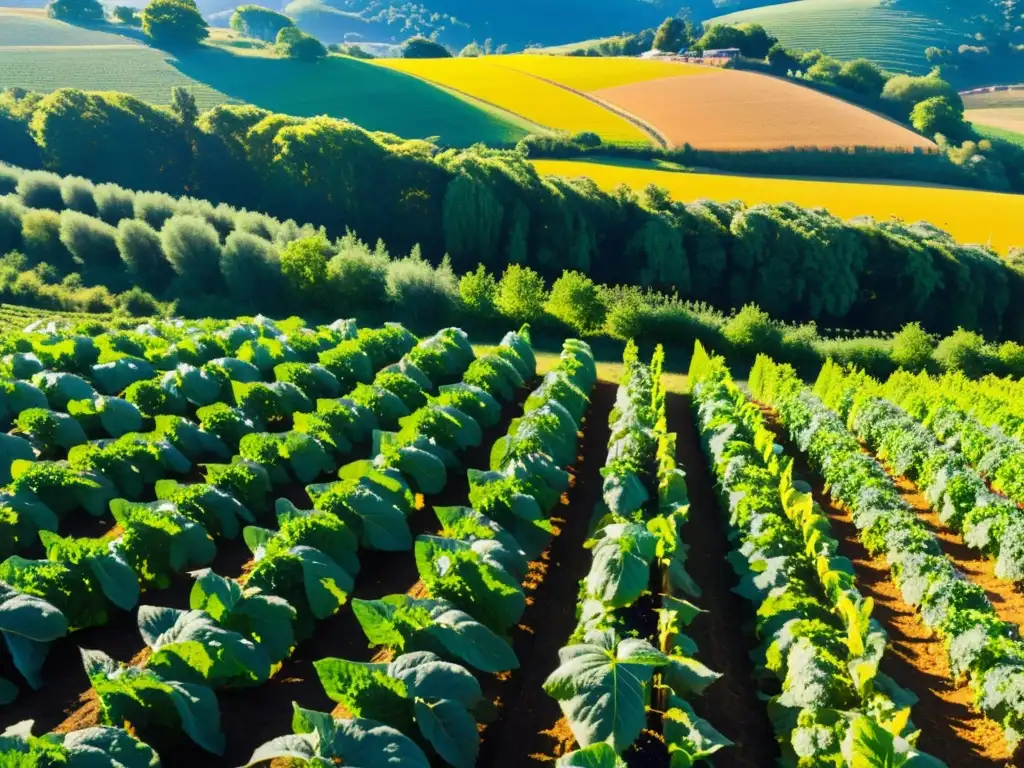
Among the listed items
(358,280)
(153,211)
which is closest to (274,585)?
(358,280)

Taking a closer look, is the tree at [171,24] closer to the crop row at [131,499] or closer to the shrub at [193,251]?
the shrub at [193,251]

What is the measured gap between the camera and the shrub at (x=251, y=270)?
25.2 metres

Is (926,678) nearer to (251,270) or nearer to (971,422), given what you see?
(971,422)

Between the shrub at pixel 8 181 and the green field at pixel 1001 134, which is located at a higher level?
the green field at pixel 1001 134

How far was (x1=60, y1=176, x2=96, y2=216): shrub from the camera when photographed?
30016mm

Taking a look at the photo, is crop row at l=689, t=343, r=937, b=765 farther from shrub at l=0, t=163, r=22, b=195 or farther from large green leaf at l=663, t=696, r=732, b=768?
shrub at l=0, t=163, r=22, b=195

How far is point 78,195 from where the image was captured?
30.2m

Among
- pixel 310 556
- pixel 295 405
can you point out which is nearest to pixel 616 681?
pixel 310 556

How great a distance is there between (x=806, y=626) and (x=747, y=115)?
53.6m

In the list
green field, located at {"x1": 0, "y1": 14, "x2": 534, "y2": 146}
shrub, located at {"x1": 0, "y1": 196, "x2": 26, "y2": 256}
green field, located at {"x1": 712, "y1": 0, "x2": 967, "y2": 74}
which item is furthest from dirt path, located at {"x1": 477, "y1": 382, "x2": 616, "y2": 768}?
green field, located at {"x1": 712, "y1": 0, "x2": 967, "y2": 74}

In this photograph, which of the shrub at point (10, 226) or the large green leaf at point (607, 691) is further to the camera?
the shrub at point (10, 226)

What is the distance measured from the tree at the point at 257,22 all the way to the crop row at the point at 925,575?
9590 cm

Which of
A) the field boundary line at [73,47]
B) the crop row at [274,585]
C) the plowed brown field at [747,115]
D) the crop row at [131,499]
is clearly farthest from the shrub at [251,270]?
the field boundary line at [73,47]

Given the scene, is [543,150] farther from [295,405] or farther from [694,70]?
[295,405]
